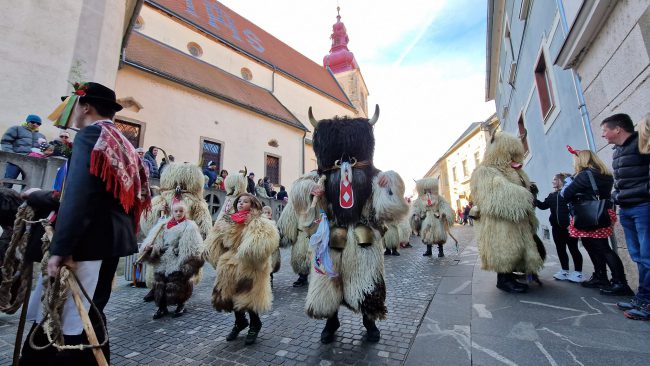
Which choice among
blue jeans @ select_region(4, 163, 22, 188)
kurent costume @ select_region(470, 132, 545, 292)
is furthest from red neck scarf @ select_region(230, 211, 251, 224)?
blue jeans @ select_region(4, 163, 22, 188)

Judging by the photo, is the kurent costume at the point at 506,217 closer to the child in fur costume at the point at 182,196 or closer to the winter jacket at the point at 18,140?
the child in fur costume at the point at 182,196

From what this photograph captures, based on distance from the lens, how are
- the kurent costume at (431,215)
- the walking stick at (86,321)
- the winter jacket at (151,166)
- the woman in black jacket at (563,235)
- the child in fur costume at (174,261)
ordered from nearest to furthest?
the walking stick at (86,321) < the child in fur costume at (174,261) < the woman in black jacket at (563,235) < the kurent costume at (431,215) < the winter jacket at (151,166)

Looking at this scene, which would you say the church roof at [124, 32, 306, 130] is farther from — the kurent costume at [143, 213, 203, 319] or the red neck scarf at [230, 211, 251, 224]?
the red neck scarf at [230, 211, 251, 224]

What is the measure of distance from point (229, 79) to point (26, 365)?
18968mm

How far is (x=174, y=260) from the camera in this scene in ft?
11.8

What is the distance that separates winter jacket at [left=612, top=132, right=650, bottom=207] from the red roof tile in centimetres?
2007

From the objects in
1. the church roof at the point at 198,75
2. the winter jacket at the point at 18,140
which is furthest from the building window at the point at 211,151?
the winter jacket at the point at 18,140

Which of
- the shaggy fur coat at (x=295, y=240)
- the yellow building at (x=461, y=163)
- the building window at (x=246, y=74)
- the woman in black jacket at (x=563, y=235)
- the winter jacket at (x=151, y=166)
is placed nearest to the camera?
the woman in black jacket at (x=563, y=235)

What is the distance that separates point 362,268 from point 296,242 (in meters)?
2.55

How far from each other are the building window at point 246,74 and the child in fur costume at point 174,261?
19.2 m

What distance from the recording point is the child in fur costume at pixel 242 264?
2857 mm

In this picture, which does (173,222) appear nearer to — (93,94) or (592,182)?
(93,94)

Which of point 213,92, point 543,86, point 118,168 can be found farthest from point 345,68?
point 118,168

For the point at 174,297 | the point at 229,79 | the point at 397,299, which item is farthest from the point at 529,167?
the point at 229,79
